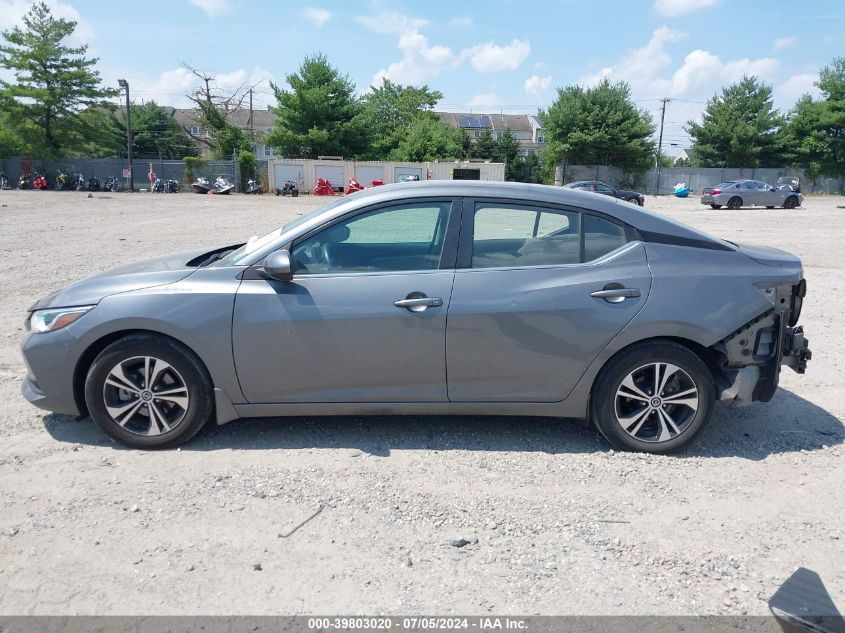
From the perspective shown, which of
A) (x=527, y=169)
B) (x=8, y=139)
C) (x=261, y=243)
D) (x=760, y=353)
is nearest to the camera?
(x=760, y=353)

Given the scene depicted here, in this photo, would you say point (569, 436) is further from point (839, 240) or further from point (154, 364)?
point (839, 240)

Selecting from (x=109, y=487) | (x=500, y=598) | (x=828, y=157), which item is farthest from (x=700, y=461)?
(x=828, y=157)

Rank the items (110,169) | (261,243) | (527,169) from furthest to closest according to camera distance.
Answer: (527,169) → (110,169) → (261,243)

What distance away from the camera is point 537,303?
3.91 m

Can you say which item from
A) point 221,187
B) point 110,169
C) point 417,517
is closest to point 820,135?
point 221,187

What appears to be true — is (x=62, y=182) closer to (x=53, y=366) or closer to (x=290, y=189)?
(x=290, y=189)

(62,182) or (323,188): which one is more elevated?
(323,188)

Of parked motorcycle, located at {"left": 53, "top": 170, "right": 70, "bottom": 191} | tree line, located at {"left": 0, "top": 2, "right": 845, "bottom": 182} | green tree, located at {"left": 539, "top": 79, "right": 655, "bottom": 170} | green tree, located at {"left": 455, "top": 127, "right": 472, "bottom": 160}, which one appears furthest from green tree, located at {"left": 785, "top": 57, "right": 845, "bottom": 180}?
parked motorcycle, located at {"left": 53, "top": 170, "right": 70, "bottom": 191}

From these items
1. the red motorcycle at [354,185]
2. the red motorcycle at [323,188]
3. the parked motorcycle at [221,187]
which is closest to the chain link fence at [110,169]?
the parked motorcycle at [221,187]

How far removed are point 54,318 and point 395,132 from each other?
57893mm

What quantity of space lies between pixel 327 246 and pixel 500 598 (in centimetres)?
233

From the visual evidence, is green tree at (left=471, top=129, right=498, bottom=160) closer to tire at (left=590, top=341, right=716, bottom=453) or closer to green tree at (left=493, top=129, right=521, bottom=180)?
green tree at (left=493, top=129, right=521, bottom=180)

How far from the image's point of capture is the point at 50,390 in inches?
158

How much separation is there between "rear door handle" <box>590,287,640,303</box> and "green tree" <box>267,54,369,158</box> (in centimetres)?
4705
